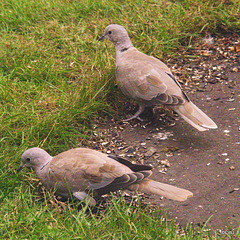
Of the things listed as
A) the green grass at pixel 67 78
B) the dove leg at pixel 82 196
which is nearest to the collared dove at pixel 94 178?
the dove leg at pixel 82 196

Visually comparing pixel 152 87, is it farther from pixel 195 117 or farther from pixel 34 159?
pixel 34 159

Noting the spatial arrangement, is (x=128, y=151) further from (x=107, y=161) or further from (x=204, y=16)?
(x=204, y=16)

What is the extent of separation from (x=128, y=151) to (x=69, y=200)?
→ 0.85m

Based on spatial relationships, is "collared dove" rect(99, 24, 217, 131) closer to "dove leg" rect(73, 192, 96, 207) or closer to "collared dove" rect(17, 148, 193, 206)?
"collared dove" rect(17, 148, 193, 206)

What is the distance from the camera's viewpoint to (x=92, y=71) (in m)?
4.75

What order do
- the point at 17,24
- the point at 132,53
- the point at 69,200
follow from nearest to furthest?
the point at 69,200 → the point at 132,53 → the point at 17,24

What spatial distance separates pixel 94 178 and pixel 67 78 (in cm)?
196

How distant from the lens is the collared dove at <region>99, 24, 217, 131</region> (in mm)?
4023

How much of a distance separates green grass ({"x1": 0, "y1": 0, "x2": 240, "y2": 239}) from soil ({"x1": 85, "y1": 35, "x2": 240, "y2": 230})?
269mm

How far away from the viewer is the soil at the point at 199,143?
3.31m

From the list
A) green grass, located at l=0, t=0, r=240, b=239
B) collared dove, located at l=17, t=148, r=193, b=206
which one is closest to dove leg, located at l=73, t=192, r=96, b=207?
collared dove, located at l=17, t=148, r=193, b=206

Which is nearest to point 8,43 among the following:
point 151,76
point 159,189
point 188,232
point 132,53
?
point 132,53

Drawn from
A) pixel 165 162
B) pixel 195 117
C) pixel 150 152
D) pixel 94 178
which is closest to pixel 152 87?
pixel 195 117

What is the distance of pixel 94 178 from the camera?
3.20 meters
